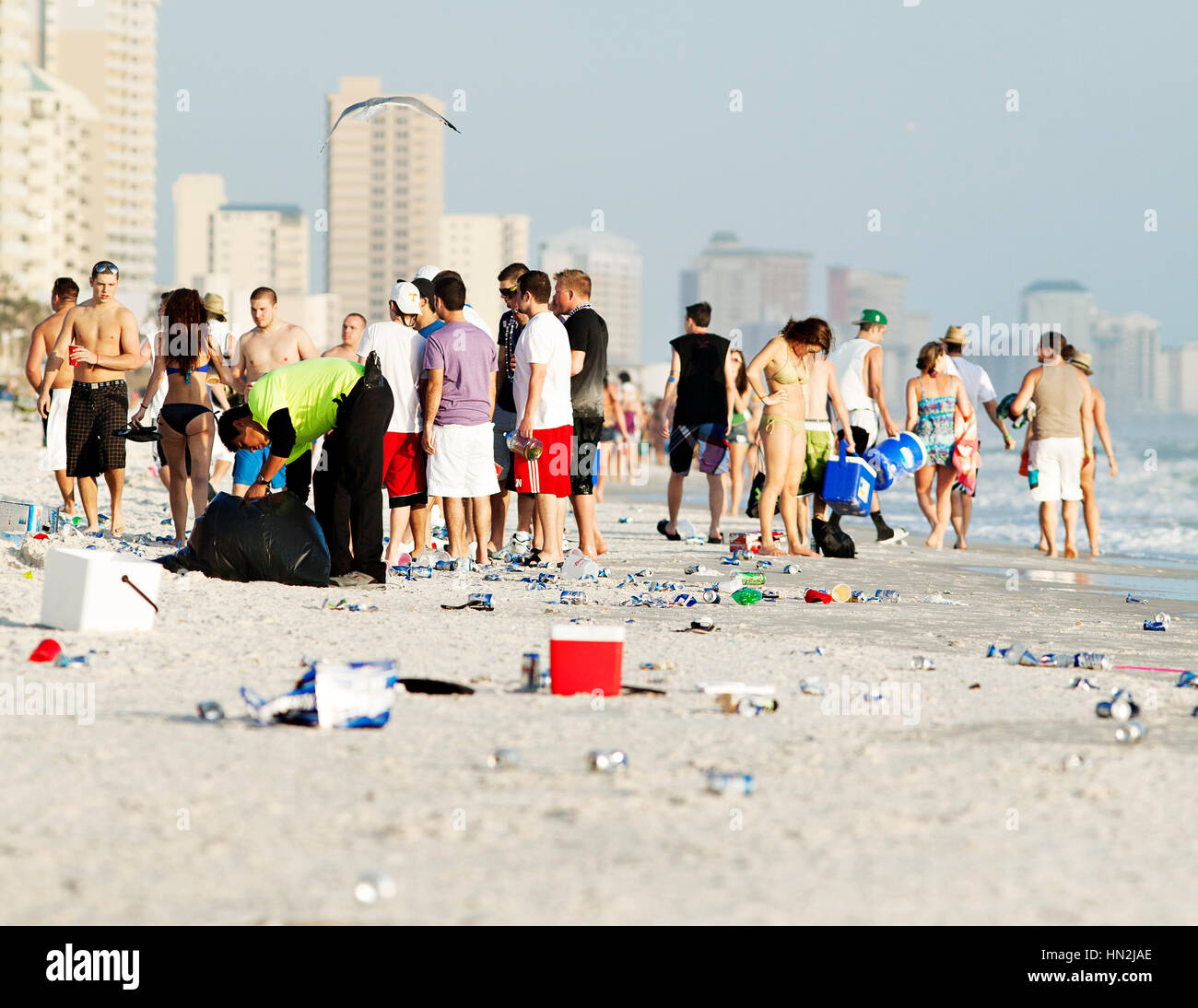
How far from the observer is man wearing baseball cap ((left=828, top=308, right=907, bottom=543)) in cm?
1113

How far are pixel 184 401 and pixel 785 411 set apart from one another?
396cm

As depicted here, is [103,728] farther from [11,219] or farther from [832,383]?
[11,219]

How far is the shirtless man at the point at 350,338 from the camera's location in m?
10.6

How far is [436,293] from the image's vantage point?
8656 mm

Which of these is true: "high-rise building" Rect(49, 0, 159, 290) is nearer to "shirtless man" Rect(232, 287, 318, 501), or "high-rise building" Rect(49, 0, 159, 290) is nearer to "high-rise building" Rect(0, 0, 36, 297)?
"high-rise building" Rect(0, 0, 36, 297)

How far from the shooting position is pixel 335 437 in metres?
7.33

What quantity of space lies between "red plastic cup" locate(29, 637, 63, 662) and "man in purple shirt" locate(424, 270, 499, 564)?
3.41 metres

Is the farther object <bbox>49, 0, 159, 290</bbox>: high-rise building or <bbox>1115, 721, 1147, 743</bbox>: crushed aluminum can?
<bbox>49, 0, 159, 290</bbox>: high-rise building

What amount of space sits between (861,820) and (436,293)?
5756 mm

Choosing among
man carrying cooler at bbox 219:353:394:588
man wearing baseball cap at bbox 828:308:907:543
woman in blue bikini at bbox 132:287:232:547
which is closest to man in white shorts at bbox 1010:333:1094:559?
man wearing baseball cap at bbox 828:308:907:543

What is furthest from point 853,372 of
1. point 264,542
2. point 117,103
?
point 117,103

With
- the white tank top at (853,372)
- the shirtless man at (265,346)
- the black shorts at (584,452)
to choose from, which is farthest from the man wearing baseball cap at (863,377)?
the shirtless man at (265,346)

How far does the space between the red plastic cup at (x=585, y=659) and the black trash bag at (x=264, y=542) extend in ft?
8.85
